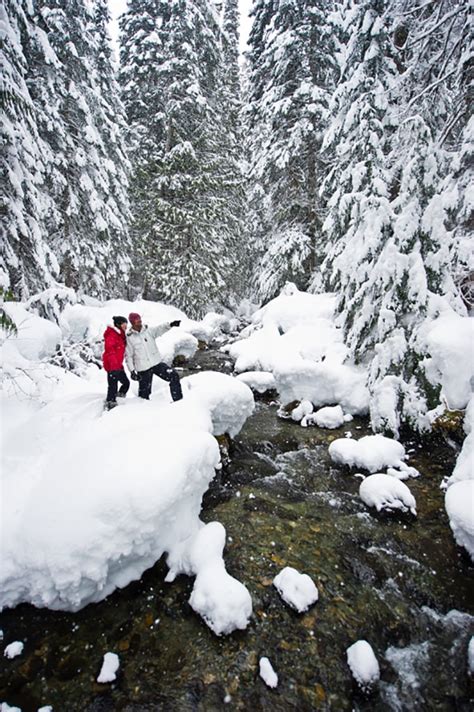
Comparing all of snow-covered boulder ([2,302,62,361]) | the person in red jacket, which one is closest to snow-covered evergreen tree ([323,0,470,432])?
the person in red jacket

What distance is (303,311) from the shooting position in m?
12.8

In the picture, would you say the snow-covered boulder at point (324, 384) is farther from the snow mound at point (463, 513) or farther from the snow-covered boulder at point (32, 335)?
the snow-covered boulder at point (32, 335)

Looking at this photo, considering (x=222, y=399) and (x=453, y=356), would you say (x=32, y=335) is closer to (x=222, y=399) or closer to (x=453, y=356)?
(x=222, y=399)

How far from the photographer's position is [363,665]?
319 centimetres

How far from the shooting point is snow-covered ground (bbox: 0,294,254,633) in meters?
3.50

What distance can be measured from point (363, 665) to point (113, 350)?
557 cm

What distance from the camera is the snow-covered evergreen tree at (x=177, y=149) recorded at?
17500mm

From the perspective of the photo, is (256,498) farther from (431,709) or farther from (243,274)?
(243,274)

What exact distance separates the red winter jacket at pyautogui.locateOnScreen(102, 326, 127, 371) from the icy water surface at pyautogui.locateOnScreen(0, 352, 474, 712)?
304cm

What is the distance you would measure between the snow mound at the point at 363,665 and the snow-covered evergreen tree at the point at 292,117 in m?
14.2

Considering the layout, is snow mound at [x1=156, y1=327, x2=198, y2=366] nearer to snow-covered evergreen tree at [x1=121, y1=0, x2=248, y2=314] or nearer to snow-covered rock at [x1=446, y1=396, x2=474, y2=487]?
snow-covered evergreen tree at [x1=121, y1=0, x2=248, y2=314]

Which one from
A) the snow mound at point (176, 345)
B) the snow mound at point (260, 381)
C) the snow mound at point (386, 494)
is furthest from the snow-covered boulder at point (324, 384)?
the snow mound at point (176, 345)

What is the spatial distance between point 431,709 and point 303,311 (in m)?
10.9

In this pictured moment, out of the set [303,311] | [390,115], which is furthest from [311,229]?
[390,115]
